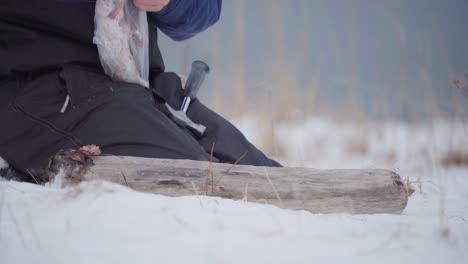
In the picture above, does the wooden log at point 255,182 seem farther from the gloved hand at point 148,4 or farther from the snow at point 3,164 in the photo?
the gloved hand at point 148,4

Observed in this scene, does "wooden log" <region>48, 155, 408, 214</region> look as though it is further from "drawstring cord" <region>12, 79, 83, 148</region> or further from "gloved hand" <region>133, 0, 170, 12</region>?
"gloved hand" <region>133, 0, 170, 12</region>

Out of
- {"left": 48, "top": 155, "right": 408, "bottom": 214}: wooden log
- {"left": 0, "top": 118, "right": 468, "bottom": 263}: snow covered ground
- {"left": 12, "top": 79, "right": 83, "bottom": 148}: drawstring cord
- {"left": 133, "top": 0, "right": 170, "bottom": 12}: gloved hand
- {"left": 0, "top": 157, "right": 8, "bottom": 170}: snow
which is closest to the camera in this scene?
{"left": 0, "top": 118, "right": 468, "bottom": 263}: snow covered ground

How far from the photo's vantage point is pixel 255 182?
127cm

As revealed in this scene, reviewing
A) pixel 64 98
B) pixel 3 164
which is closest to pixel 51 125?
pixel 64 98

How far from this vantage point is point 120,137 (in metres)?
1.37

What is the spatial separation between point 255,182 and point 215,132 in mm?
505

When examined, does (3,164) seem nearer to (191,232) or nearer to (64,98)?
(64,98)

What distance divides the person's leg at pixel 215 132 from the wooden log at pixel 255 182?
40 cm

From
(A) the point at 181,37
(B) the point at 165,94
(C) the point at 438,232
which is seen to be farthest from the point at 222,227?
(A) the point at 181,37

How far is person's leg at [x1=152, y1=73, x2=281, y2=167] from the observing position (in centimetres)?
171

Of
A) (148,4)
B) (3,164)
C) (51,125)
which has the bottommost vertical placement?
(3,164)

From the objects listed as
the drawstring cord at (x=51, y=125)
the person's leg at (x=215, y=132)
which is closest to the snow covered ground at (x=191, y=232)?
the drawstring cord at (x=51, y=125)

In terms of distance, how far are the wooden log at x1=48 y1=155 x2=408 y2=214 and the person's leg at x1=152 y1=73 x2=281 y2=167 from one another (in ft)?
1.31

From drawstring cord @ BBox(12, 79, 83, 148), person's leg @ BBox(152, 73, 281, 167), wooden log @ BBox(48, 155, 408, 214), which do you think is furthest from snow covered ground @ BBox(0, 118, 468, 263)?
person's leg @ BBox(152, 73, 281, 167)
